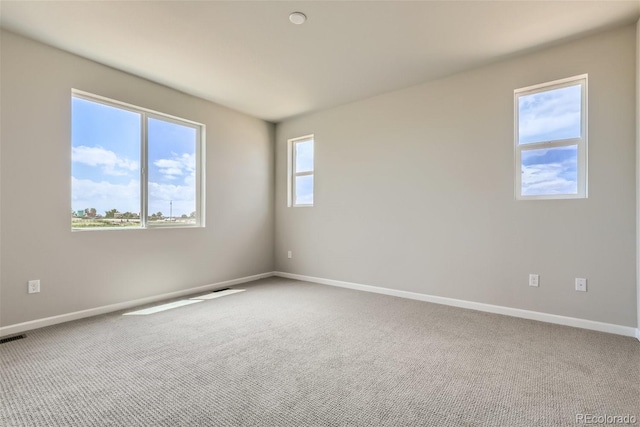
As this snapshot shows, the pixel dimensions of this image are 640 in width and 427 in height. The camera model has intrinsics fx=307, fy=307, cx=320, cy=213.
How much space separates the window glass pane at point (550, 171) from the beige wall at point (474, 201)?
0.14 meters

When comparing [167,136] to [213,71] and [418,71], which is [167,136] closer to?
[213,71]

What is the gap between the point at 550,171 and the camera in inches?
120

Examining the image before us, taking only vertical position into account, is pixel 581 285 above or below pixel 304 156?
below

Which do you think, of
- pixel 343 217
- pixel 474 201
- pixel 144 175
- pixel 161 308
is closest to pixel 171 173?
pixel 144 175

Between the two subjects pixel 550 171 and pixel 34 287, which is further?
pixel 550 171

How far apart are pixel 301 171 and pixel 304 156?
0.26 metres

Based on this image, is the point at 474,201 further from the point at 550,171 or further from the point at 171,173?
the point at 171,173

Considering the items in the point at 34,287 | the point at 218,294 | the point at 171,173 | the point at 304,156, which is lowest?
the point at 218,294

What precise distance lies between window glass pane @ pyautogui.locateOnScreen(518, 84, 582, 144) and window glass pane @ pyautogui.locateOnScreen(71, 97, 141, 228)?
4359 millimetres

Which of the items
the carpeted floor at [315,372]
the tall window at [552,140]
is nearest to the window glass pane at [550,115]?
the tall window at [552,140]

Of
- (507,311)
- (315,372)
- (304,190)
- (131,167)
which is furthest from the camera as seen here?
(304,190)

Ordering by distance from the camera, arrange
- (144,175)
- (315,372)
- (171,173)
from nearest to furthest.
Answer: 1. (315,372)
2. (144,175)
3. (171,173)

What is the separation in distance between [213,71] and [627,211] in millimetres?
4266

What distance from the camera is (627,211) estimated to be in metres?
2.69
